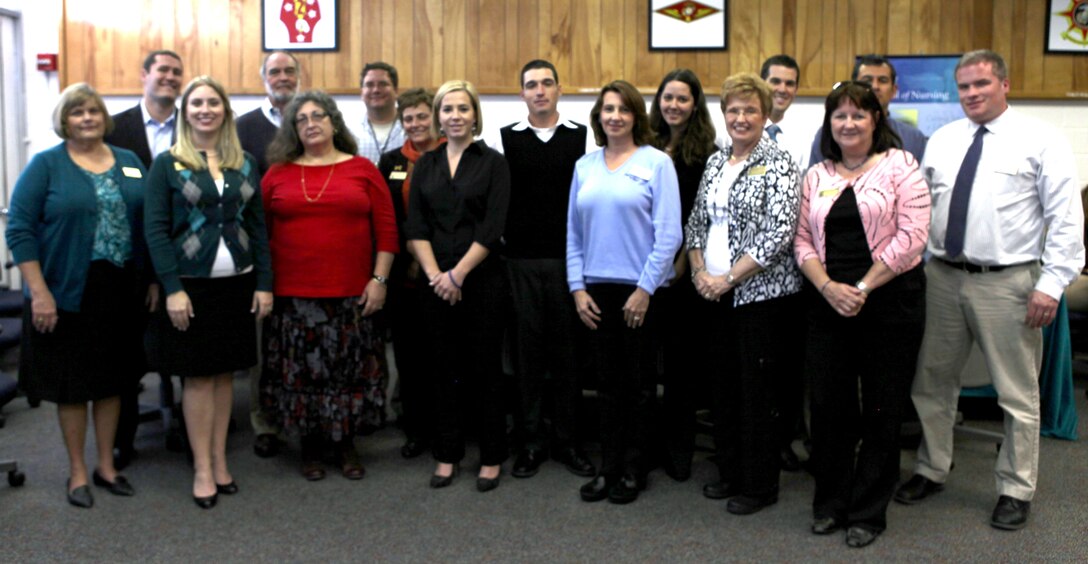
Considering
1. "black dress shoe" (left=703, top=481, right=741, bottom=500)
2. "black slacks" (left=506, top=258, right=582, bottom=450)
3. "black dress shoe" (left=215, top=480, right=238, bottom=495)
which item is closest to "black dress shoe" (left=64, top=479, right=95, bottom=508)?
"black dress shoe" (left=215, top=480, right=238, bottom=495)

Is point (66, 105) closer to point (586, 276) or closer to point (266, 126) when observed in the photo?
point (266, 126)

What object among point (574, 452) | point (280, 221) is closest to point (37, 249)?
point (280, 221)

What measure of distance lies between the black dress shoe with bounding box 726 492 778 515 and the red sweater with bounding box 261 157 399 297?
1.59m

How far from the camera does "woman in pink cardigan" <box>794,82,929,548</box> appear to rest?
112 inches

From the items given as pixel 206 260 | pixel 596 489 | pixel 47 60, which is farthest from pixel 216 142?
pixel 47 60

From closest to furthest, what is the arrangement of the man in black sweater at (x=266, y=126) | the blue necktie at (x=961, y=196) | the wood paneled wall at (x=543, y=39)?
the blue necktie at (x=961, y=196) → the man in black sweater at (x=266, y=126) → the wood paneled wall at (x=543, y=39)

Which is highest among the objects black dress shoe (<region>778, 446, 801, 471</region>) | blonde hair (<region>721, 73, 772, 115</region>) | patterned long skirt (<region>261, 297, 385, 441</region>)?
blonde hair (<region>721, 73, 772, 115</region>)

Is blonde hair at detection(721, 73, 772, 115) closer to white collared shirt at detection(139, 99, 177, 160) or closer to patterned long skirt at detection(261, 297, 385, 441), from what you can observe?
patterned long skirt at detection(261, 297, 385, 441)

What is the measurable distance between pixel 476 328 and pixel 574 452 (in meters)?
0.67

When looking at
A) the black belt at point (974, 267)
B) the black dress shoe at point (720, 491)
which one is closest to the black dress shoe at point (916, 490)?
the black dress shoe at point (720, 491)

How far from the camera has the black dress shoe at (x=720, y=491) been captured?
336 centimetres

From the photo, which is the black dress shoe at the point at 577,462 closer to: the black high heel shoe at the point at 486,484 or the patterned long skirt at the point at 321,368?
the black high heel shoe at the point at 486,484

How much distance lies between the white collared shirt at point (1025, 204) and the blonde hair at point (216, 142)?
2.54 metres

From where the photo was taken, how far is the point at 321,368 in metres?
3.49
